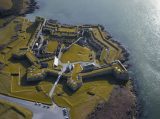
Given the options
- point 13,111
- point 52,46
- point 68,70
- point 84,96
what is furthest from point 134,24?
point 13,111

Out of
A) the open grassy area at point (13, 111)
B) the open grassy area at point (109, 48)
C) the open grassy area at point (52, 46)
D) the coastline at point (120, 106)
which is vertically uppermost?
the open grassy area at point (109, 48)

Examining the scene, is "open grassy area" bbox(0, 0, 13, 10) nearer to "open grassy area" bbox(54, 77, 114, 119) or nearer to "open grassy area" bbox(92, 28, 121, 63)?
"open grassy area" bbox(92, 28, 121, 63)

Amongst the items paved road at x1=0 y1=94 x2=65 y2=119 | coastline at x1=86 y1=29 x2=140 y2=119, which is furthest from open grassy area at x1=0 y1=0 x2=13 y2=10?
coastline at x1=86 y1=29 x2=140 y2=119

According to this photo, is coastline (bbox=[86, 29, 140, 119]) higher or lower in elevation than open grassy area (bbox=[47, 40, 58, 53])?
lower

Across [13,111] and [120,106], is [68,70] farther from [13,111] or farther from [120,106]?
[13,111]

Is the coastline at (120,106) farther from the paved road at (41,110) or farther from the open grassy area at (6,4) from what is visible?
the open grassy area at (6,4)

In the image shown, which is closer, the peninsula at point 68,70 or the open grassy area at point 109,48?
the peninsula at point 68,70

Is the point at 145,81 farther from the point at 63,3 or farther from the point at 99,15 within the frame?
the point at 63,3

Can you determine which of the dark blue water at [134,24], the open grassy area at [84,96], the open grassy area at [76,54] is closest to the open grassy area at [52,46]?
the open grassy area at [76,54]
